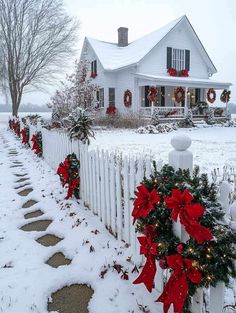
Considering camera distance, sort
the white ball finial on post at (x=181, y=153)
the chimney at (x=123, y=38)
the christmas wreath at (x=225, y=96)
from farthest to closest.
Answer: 1. the chimney at (x=123, y=38)
2. the christmas wreath at (x=225, y=96)
3. the white ball finial on post at (x=181, y=153)

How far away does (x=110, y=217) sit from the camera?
12.9ft

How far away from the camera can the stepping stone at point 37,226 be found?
4227 millimetres

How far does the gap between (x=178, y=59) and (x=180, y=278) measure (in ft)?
85.4

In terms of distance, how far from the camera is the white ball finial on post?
223 centimetres

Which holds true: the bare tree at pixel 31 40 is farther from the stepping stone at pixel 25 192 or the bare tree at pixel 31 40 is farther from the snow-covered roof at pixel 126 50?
the stepping stone at pixel 25 192

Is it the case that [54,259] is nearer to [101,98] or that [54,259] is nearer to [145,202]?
[145,202]

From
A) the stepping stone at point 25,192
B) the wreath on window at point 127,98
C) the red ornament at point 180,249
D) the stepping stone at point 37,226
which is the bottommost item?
the stepping stone at point 37,226

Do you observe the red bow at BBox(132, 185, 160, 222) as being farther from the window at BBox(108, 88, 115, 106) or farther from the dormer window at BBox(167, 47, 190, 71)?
the window at BBox(108, 88, 115, 106)

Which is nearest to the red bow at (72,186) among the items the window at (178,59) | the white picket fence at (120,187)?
the white picket fence at (120,187)

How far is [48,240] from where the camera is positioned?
3879 mm

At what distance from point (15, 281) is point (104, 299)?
0.96 metres

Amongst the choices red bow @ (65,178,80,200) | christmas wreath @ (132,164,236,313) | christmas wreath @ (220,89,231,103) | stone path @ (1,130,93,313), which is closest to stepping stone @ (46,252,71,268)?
stone path @ (1,130,93,313)

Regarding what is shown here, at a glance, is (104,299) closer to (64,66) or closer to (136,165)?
(136,165)

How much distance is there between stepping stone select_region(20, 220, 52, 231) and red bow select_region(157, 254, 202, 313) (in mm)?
2686
